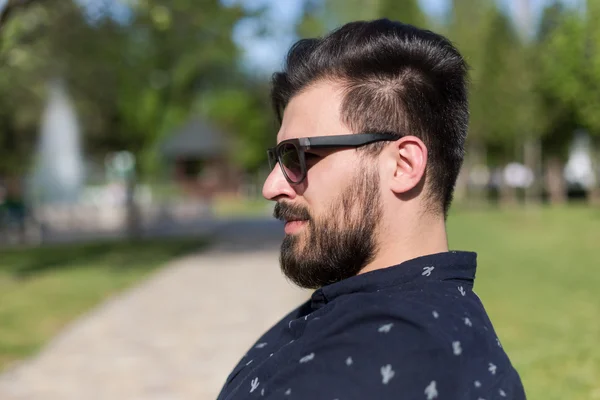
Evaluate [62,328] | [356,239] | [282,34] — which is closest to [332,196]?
[356,239]

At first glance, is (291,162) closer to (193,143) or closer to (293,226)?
(293,226)

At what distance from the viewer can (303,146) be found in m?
1.69

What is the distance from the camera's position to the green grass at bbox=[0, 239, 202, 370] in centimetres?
884

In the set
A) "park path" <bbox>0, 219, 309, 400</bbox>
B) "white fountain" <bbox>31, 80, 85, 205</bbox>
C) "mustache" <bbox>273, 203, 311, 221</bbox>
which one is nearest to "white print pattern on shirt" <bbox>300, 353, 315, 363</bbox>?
"mustache" <bbox>273, 203, 311, 221</bbox>

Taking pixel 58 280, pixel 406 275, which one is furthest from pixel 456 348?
pixel 58 280

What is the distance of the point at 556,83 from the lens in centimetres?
3164

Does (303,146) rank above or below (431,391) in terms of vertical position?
above

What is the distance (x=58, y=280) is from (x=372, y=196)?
12.6 metres

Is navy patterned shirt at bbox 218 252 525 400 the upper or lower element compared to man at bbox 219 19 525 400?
lower

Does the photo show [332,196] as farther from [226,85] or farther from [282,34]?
[226,85]

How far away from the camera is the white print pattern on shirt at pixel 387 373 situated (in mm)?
1351

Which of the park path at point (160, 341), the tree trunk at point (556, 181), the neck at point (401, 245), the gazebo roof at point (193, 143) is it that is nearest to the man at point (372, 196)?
the neck at point (401, 245)

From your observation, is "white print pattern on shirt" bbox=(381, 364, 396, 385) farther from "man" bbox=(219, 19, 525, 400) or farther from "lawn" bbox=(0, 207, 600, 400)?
"lawn" bbox=(0, 207, 600, 400)

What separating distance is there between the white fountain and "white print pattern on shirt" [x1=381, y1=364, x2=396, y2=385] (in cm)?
3444
